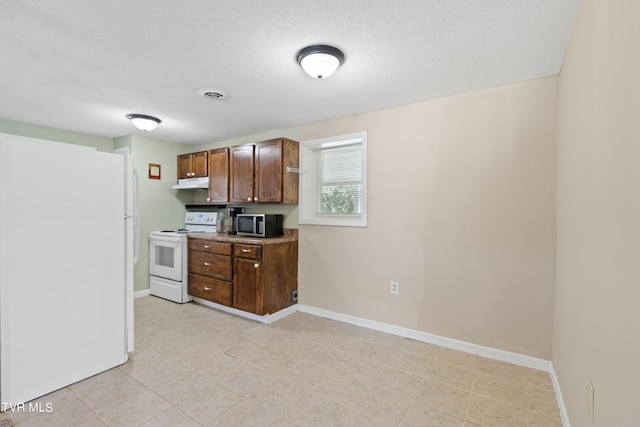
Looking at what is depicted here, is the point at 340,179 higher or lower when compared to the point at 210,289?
higher

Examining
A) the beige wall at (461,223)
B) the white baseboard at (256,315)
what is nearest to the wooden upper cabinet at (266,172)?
the beige wall at (461,223)

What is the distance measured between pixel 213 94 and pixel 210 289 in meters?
2.31

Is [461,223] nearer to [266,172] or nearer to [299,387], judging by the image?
[299,387]

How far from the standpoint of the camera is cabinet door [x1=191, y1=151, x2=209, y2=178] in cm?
424

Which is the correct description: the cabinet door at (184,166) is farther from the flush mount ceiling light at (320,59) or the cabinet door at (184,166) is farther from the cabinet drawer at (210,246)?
the flush mount ceiling light at (320,59)

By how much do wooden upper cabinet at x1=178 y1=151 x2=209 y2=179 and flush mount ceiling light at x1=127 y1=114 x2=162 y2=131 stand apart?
894 mm

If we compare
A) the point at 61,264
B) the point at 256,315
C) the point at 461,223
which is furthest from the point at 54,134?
the point at 461,223

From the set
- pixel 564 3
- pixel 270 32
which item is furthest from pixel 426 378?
pixel 270 32

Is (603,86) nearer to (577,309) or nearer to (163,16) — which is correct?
(577,309)

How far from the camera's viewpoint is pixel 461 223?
102 inches

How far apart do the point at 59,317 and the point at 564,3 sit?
3.57 meters

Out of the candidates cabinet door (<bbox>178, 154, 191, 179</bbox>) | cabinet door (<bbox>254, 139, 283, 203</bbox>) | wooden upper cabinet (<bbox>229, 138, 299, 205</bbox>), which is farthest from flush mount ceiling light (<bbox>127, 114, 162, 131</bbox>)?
cabinet door (<bbox>254, 139, 283, 203</bbox>)

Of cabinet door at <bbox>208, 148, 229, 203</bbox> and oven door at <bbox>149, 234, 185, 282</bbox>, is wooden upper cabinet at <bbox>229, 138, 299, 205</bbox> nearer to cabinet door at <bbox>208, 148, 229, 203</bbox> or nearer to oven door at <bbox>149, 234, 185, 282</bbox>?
cabinet door at <bbox>208, 148, 229, 203</bbox>

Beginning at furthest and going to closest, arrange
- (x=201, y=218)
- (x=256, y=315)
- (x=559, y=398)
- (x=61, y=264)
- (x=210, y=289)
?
(x=201, y=218) < (x=210, y=289) < (x=256, y=315) < (x=61, y=264) < (x=559, y=398)
